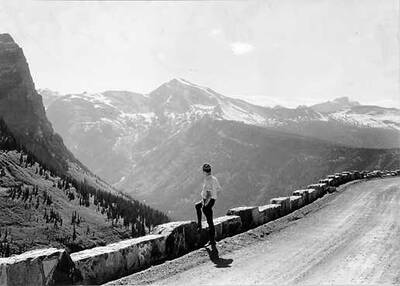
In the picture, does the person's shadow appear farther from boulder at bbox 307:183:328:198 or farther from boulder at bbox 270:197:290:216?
boulder at bbox 307:183:328:198

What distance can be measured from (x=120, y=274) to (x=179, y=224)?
3036 mm

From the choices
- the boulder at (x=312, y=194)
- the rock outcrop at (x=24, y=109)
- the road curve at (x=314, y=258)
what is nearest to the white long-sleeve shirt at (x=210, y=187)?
the road curve at (x=314, y=258)

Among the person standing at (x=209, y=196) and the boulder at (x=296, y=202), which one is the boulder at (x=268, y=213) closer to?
the boulder at (x=296, y=202)

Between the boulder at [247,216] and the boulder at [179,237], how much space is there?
3057 millimetres

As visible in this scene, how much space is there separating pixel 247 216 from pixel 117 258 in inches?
277

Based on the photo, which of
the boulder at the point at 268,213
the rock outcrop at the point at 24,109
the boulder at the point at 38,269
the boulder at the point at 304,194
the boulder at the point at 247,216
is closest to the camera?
the boulder at the point at 38,269

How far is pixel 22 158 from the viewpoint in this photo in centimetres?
5375

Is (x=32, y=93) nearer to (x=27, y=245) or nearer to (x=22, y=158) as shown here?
(x=22, y=158)

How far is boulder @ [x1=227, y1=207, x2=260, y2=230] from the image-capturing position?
15.1m

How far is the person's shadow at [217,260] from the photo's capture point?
33.4 feet

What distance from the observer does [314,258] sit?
1055 centimetres

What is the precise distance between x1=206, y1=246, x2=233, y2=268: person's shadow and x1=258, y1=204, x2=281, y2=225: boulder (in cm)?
465

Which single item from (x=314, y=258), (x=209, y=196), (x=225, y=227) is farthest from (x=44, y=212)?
(x=314, y=258)

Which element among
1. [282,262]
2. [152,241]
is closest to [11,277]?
[152,241]
